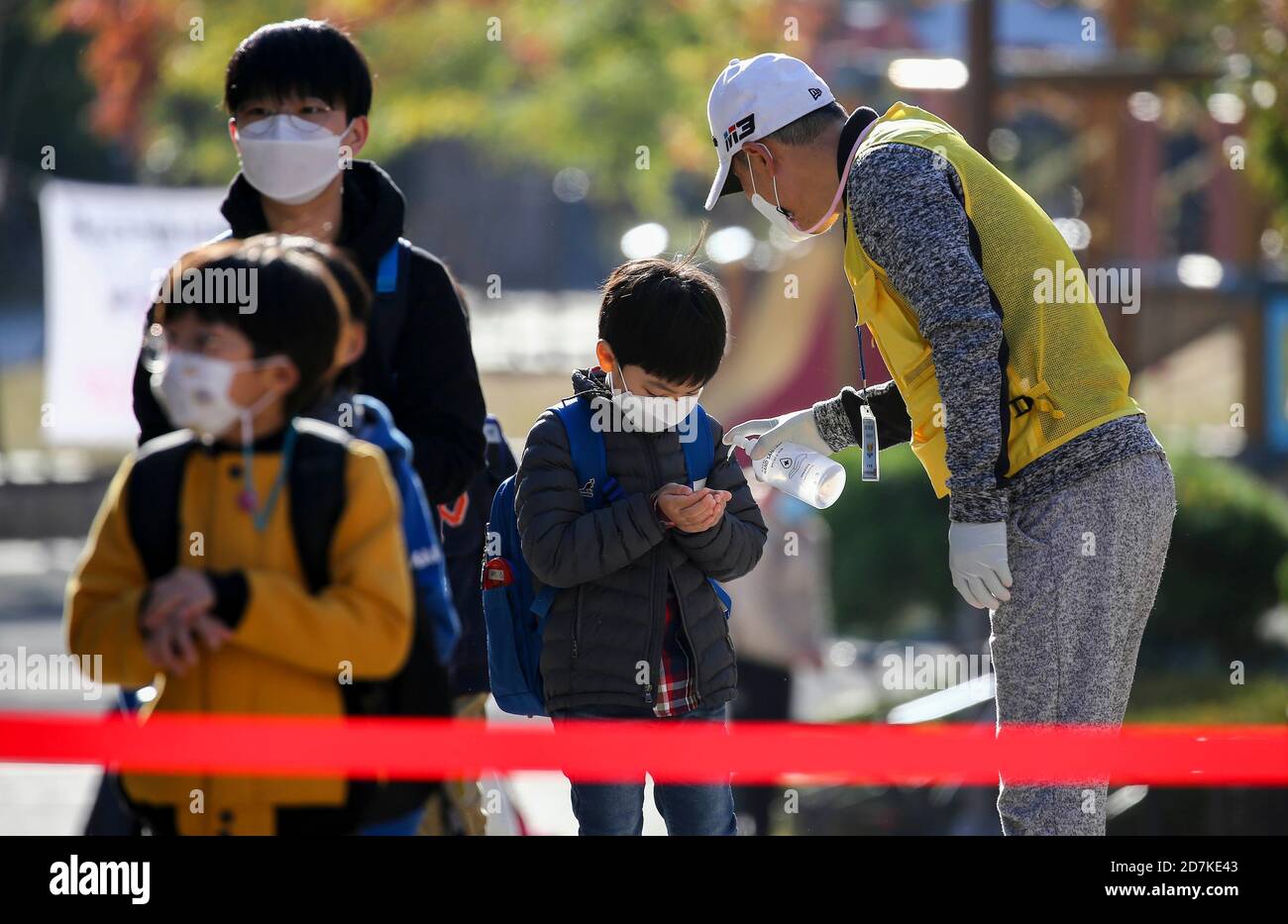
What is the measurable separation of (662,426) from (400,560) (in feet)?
3.03

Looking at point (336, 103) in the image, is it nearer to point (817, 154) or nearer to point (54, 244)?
point (817, 154)

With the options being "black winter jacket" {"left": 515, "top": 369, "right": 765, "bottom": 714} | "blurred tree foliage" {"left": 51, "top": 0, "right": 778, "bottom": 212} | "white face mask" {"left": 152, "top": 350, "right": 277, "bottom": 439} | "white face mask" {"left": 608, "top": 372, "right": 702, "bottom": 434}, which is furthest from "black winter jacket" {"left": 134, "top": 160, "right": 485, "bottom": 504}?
"blurred tree foliage" {"left": 51, "top": 0, "right": 778, "bottom": 212}

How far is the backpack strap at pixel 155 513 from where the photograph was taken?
2.60 metres

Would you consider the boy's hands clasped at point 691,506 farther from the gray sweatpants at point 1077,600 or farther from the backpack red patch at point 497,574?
the gray sweatpants at point 1077,600

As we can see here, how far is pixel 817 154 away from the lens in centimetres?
343

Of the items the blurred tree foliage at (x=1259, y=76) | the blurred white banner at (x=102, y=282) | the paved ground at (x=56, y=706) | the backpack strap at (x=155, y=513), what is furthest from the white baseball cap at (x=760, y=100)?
the blurred white banner at (x=102, y=282)

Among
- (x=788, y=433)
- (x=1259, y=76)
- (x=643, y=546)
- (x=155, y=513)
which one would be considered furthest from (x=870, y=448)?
(x=1259, y=76)

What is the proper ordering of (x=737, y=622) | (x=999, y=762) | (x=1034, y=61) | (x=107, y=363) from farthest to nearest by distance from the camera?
(x=1034, y=61), (x=107, y=363), (x=737, y=622), (x=999, y=762)

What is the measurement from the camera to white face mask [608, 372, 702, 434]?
337 centimetres

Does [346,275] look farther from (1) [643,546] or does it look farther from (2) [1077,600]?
(2) [1077,600]

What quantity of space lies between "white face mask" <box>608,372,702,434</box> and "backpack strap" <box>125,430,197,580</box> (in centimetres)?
104

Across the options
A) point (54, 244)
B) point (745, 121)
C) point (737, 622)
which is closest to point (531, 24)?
point (54, 244)

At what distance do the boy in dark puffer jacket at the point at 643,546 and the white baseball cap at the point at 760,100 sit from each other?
0.29 meters

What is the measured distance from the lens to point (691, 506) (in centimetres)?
324
